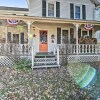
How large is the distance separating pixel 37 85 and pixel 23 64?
402cm

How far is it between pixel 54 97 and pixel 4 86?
264cm

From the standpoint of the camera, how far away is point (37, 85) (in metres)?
10.1

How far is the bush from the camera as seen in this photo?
537 inches

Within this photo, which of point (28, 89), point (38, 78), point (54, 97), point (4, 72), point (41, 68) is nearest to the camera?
point (54, 97)

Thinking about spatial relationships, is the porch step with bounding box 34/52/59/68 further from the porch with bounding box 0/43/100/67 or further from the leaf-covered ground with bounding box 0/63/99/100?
the leaf-covered ground with bounding box 0/63/99/100

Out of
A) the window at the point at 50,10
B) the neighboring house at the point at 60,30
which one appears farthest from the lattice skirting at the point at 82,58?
the window at the point at 50,10

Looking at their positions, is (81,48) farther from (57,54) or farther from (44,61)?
(44,61)

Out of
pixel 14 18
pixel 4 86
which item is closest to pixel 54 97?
pixel 4 86

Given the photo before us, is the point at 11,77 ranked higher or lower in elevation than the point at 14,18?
lower

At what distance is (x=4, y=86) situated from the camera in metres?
9.94

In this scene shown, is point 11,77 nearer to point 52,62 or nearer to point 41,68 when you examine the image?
point 41,68

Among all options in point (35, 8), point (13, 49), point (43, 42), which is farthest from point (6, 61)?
point (35, 8)

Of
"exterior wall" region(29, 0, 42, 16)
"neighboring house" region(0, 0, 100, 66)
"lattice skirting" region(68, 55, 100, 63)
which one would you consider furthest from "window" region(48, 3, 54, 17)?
"lattice skirting" region(68, 55, 100, 63)

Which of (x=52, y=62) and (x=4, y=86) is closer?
(x=4, y=86)
